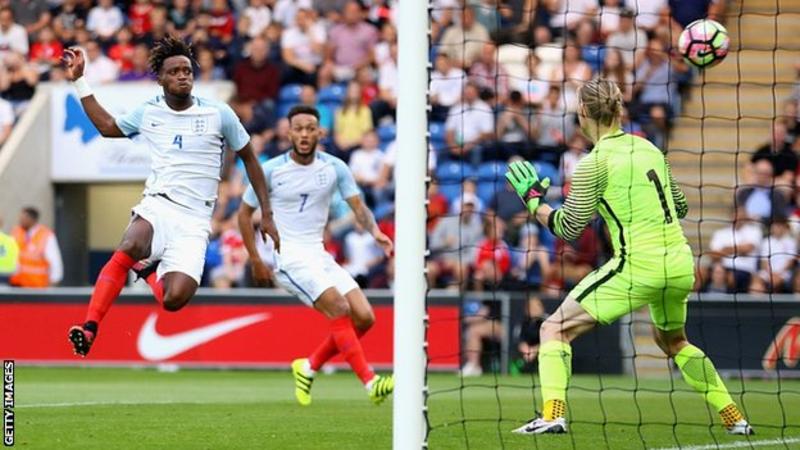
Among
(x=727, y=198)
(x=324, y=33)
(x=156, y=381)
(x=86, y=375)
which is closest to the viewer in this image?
(x=156, y=381)

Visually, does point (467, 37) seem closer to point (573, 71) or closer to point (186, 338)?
point (573, 71)

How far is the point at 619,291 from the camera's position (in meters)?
9.75

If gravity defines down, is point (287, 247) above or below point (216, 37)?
below

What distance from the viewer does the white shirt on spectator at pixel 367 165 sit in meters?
20.8

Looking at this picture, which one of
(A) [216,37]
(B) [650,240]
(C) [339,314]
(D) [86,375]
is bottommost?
A: (D) [86,375]

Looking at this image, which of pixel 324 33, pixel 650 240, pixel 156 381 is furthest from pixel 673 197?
pixel 324 33

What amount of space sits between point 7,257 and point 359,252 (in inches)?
186

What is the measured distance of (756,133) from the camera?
20.7 m

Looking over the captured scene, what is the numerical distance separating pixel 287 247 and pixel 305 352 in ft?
18.6

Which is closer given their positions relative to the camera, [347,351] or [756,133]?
[347,351]

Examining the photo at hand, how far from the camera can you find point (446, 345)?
60.3 ft

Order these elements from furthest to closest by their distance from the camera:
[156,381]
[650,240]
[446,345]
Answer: [446,345]
[156,381]
[650,240]

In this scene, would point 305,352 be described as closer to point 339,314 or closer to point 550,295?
point 550,295

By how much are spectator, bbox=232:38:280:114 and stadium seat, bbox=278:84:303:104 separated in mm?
134
